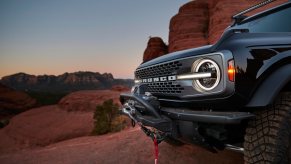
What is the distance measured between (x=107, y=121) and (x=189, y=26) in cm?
2850

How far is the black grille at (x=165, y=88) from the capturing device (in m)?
2.72

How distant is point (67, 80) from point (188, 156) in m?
167

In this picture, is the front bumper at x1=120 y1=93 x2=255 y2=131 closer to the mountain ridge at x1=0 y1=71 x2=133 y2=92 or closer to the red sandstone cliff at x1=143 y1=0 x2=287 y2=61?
the red sandstone cliff at x1=143 y1=0 x2=287 y2=61

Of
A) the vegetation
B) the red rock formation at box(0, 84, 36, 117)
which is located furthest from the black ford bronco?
the red rock formation at box(0, 84, 36, 117)

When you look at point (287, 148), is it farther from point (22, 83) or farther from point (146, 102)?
point (22, 83)

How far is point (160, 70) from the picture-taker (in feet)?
10.1

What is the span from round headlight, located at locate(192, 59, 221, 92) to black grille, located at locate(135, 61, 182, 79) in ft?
0.83

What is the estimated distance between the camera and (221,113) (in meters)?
2.24

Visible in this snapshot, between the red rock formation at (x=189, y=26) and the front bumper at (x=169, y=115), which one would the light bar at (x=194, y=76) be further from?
the red rock formation at (x=189, y=26)

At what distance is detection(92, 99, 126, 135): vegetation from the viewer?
2158 cm

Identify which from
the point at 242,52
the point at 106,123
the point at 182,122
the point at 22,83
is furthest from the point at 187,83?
the point at 22,83

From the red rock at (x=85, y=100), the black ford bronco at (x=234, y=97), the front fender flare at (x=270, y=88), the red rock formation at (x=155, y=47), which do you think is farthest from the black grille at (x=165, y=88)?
the red rock formation at (x=155, y=47)

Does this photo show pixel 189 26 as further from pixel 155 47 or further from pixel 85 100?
pixel 85 100

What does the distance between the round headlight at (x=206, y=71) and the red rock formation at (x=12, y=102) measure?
2617 inches
